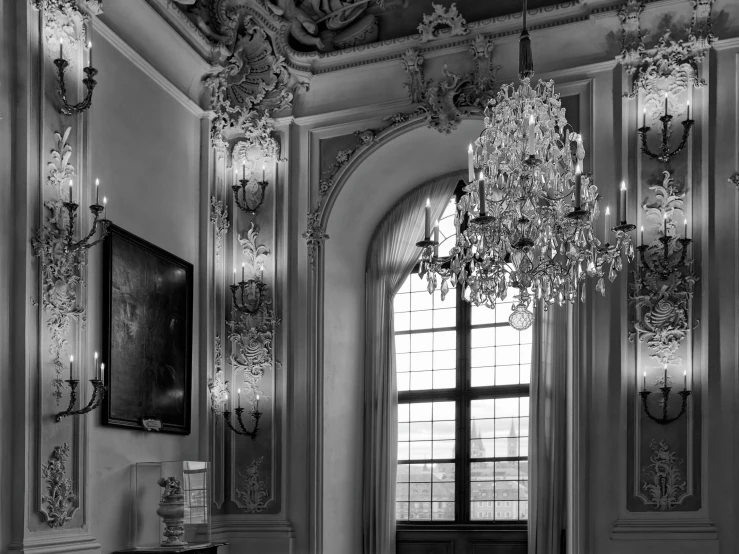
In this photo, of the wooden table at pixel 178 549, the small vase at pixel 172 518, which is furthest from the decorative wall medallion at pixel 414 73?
the wooden table at pixel 178 549

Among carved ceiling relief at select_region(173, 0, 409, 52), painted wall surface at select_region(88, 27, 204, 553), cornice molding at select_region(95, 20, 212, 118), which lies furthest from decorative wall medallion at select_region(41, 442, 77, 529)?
carved ceiling relief at select_region(173, 0, 409, 52)

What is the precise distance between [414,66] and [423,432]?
3.75 meters

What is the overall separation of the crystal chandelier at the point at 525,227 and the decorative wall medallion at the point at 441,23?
7.93ft

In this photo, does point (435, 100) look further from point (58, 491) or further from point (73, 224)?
point (58, 491)

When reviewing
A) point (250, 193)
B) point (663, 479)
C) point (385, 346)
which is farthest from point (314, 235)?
point (663, 479)

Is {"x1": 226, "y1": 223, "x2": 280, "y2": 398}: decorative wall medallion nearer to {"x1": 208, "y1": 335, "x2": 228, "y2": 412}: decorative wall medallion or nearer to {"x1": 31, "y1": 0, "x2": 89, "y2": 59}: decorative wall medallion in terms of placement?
{"x1": 208, "y1": 335, "x2": 228, "y2": 412}: decorative wall medallion

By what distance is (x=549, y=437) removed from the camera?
28.3ft

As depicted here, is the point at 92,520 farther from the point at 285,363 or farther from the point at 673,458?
the point at 673,458

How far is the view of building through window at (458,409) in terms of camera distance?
927 cm

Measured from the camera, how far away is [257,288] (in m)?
8.70

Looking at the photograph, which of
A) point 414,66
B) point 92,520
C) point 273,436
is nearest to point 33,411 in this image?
point 92,520

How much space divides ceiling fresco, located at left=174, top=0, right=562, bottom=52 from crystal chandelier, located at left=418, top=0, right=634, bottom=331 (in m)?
2.75

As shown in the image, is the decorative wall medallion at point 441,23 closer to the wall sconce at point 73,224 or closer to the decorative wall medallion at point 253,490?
the wall sconce at point 73,224

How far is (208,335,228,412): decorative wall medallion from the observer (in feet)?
27.7
